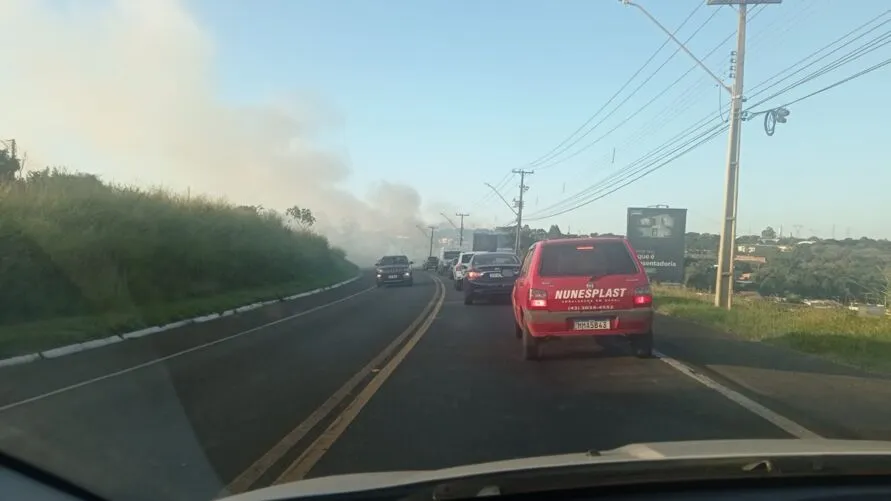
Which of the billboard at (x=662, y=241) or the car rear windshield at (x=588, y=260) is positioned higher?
the billboard at (x=662, y=241)

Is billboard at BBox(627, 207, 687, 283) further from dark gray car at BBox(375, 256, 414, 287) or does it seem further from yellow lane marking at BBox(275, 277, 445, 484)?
yellow lane marking at BBox(275, 277, 445, 484)

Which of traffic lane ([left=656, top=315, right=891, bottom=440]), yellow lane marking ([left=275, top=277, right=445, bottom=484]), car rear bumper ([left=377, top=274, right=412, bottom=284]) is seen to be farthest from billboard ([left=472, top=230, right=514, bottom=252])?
yellow lane marking ([left=275, top=277, right=445, bottom=484])

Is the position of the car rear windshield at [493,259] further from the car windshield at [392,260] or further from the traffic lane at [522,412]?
the car windshield at [392,260]

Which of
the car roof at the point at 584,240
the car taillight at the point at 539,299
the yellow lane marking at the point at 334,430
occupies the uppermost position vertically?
the car roof at the point at 584,240

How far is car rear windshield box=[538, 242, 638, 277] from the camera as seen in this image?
12.1m

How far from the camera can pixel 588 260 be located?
12234mm

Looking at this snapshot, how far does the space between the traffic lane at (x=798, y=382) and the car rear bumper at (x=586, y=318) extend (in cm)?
109

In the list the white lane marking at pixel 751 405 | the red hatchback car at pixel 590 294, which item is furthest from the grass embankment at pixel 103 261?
the white lane marking at pixel 751 405

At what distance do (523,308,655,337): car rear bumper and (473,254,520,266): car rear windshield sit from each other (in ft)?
47.1

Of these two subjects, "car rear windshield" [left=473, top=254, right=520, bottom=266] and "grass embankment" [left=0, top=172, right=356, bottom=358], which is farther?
"car rear windshield" [left=473, top=254, right=520, bottom=266]

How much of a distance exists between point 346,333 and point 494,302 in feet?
34.0

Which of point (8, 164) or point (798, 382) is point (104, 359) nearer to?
point (798, 382)

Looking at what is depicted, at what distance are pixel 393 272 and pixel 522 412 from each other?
37.2 m

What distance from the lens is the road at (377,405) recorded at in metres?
6.50
